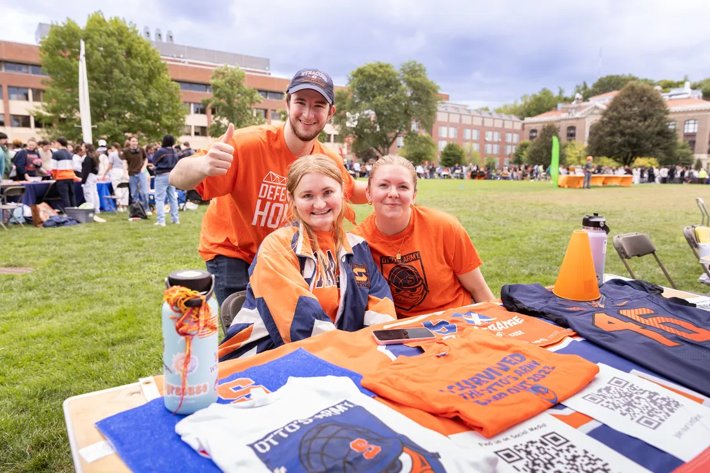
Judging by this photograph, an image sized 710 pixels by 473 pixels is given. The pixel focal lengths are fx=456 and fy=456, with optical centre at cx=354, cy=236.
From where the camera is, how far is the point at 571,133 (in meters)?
78.9

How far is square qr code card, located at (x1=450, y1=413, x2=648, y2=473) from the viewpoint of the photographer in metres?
1.10

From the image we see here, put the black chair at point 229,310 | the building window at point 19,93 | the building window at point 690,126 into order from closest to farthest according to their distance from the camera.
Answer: the black chair at point 229,310 → the building window at point 19,93 → the building window at point 690,126

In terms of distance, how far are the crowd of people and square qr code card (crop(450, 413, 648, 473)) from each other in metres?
9.61

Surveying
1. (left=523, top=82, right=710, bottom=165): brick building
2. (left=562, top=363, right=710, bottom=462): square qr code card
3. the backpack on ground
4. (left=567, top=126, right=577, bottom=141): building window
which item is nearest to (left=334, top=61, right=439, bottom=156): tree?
(left=523, top=82, right=710, bottom=165): brick building

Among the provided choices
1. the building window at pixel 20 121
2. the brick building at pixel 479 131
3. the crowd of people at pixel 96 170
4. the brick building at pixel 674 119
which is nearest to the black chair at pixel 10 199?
the crowd of people at pixel 96 170

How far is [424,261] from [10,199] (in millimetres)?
11200

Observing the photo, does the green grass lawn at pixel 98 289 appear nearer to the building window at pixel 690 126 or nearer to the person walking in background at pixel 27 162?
the person walking in background at pixel 27 162

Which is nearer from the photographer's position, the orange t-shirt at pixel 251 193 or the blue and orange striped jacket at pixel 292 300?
the blue and orange striped jacket at pixel 292 300

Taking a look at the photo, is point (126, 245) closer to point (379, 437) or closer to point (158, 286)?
point (158, 286)

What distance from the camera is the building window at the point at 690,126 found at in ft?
225

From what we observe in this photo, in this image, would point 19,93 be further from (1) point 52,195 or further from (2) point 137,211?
(2) point 137,211

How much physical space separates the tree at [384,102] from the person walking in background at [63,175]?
44.1m

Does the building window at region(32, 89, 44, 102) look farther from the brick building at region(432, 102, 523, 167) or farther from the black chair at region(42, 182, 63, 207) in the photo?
Answer: the brick building at region(432, 102, 523, 167)

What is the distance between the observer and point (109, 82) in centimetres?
3034
